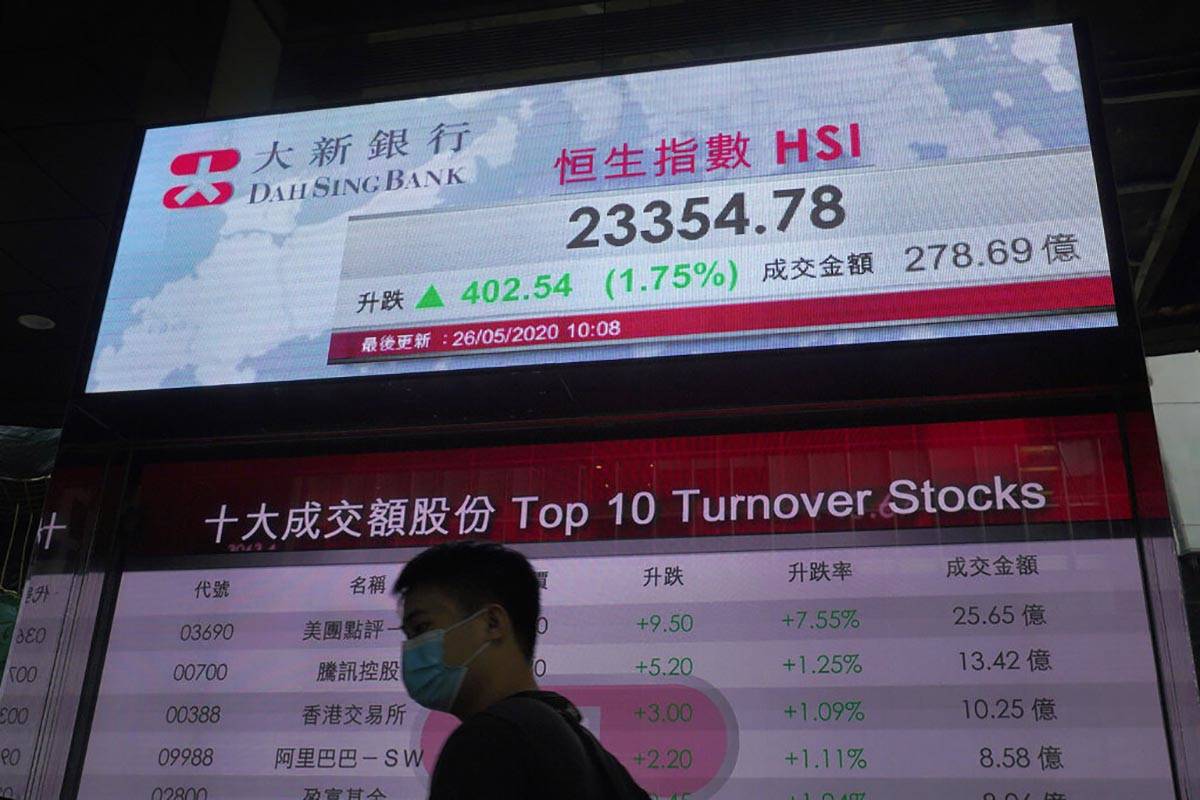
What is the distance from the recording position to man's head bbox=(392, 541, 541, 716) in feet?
4.98

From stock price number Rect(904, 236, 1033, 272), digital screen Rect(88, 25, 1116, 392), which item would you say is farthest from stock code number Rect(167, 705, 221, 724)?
stock price number Rect(904, 236, 1033, 272)

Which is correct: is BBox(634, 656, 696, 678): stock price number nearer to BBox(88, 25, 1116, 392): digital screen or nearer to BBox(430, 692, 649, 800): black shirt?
→ BBox(88, 25, 1116, 392): digital screen

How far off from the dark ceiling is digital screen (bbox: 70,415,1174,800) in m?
1.22

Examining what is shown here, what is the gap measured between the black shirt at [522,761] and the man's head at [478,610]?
0.70ft

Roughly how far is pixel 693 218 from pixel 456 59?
159 centimetres

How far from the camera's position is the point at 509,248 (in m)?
2.63

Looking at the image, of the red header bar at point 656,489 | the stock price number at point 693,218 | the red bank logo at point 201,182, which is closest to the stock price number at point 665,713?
the red header bar at point 656,489

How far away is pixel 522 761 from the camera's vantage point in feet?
3.96

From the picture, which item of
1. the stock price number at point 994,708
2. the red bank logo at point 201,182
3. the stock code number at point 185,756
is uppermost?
the red bank logo at point 201,182

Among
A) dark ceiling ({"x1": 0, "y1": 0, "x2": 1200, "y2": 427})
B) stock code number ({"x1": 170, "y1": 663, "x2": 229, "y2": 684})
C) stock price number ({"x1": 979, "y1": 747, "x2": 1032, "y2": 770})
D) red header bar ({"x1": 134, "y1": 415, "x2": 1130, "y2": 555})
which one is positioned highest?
dark ceiling ({"x1": 0, "y1": 0, "x2": 1200, "y2": 427})

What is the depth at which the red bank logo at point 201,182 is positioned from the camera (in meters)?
2.94

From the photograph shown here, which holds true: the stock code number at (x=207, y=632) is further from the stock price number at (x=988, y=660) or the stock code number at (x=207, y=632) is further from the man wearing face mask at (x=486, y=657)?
the stock price number at (x=988, y=660)

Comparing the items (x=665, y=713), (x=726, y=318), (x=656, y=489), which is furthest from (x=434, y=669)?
(x=726, y=318)

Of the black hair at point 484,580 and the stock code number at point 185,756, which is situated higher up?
the black hair at point 484,580
